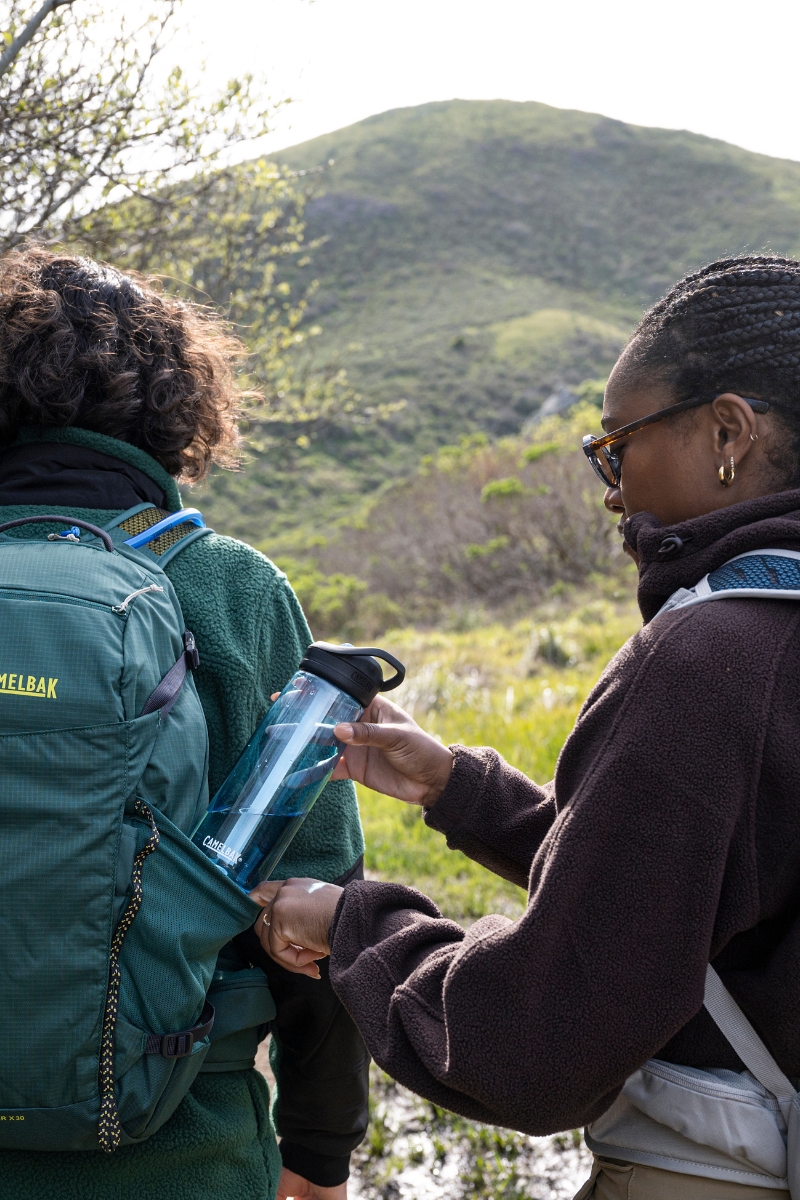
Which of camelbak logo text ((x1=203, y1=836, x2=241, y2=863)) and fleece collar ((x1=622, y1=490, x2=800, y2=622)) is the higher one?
fleece collar ((x1=622, y1=490, x2=800, y2=622))

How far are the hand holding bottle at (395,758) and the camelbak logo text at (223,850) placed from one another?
0.30 m

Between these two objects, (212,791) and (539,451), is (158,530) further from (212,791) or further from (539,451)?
(539,451)

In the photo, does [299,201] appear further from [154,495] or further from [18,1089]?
[18,1089]

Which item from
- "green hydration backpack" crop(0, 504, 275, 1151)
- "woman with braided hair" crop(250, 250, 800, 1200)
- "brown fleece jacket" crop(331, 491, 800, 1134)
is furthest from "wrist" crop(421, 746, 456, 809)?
"brown fleece jacket" crop(331, 491, 800, 1134)

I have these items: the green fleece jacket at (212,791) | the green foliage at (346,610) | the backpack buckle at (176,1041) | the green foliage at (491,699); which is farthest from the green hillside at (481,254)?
the backpack buckle at (176,1041)

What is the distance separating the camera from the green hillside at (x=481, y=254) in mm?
38594

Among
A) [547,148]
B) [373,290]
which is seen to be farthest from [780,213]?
[373,290]

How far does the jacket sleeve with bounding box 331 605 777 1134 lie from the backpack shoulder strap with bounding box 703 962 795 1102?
0.36 ft

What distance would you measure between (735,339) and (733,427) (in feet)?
0.43

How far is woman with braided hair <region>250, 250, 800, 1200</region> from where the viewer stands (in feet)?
3.70

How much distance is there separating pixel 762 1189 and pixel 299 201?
799cm

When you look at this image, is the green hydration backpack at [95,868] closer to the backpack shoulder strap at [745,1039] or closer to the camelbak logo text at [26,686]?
the camelbak logo text at [26,686]

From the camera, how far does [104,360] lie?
68.0 inches

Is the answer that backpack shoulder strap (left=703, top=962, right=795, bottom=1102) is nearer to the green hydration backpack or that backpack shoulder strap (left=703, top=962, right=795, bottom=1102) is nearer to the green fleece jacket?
the green hydration backpack
